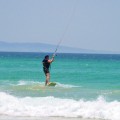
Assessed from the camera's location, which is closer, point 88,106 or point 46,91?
point 88,106

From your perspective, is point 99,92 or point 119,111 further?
point 99,92

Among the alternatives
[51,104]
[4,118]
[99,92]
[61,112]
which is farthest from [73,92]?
[4,118]

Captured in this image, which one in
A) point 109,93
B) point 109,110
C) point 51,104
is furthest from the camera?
point 109,93

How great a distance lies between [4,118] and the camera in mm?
13758

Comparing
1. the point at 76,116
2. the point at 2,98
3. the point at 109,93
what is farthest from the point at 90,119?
the point at 109,93

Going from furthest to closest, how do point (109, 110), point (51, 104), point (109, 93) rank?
point (109, 93), point (51, 104), point (109, 110)

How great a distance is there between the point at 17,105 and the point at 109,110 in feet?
9.81

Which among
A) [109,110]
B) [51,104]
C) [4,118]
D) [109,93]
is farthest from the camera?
[109,93]

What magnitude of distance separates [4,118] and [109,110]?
10.5 feet

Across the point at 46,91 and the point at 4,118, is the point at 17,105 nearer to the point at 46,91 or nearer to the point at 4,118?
the point at 4,118

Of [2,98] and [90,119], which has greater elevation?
[2,98]

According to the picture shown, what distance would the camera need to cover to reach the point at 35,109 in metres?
15.0

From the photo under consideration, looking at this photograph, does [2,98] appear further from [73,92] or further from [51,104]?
[73,92]

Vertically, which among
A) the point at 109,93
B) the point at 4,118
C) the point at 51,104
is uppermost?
the point at 109,93
